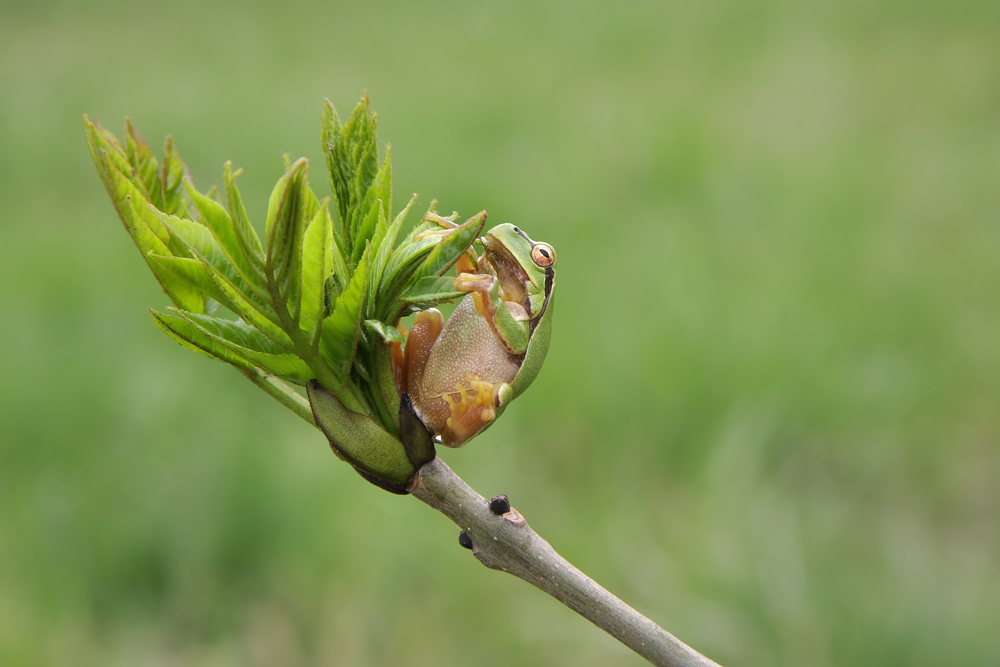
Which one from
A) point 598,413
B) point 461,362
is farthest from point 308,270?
point 598,413

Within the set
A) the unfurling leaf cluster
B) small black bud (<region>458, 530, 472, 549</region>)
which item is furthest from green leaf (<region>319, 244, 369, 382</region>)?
small black bud (<region>458, 530, 472, 549</region>)

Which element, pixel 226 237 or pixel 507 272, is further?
pixel 507 272

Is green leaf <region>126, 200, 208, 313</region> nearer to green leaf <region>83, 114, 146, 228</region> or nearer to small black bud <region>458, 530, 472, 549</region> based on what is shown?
green leaf <region>83, 114, 146, 228</region>

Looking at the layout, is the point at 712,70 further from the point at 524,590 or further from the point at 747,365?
the point at 524,590

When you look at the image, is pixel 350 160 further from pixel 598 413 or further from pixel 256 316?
pixel 598 413

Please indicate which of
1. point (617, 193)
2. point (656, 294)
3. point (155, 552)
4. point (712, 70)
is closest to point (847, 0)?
point (712, 70)
